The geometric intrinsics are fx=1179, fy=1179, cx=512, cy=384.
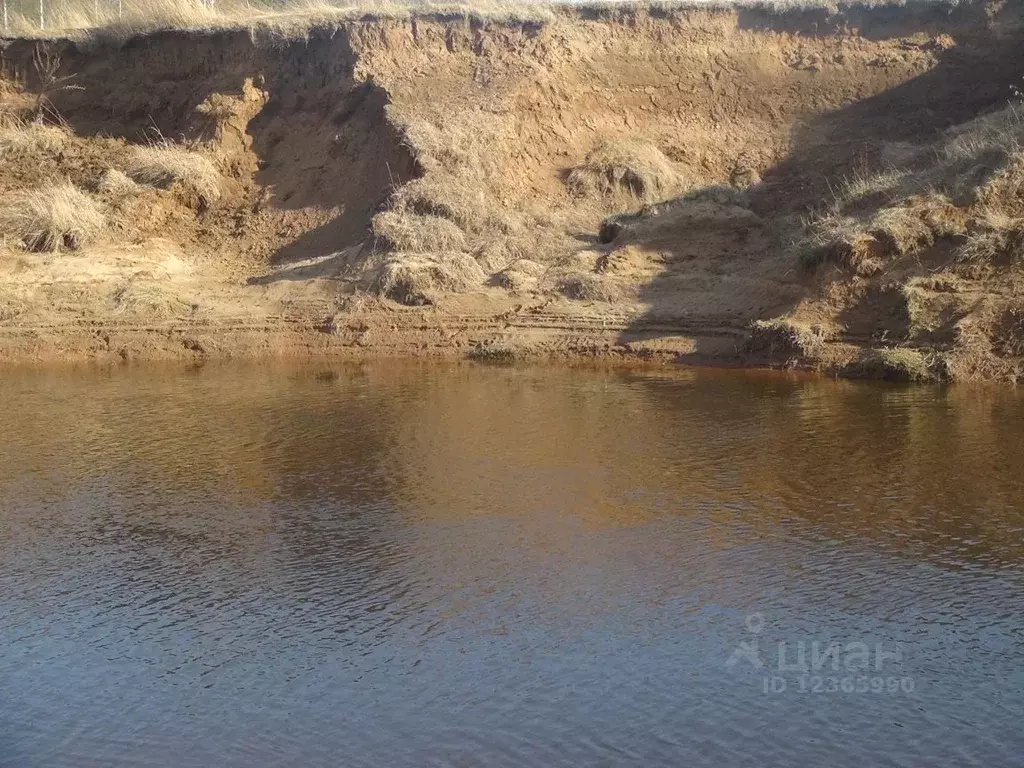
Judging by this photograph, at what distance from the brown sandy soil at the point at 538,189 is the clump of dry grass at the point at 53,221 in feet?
0.33

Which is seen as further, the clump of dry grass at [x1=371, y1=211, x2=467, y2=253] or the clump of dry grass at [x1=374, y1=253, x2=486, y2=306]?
the clump of dry grass at [x1=371, y1=211, x2=467, y2=253]

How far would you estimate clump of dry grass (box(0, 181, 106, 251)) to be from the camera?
17344 millimetres

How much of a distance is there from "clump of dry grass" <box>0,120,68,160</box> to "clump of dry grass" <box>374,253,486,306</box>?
7.41 m

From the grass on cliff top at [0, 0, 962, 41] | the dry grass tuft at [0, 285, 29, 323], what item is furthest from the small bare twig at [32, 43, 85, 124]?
the dry grass tuft at [0, 285, 29, 323]

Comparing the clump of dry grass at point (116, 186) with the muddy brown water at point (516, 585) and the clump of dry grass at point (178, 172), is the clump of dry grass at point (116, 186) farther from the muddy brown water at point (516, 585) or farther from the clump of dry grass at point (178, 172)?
the muddy brown water at point (516, 585)

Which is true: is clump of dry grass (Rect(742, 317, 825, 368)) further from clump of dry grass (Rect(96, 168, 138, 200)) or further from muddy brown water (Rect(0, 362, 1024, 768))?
clump of dry grass (Rect(96, 168, 138, 200))

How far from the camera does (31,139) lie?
19906mm

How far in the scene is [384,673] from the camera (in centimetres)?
598

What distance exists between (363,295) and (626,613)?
10.1 metres

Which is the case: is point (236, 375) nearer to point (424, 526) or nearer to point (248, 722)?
point (424, 526)

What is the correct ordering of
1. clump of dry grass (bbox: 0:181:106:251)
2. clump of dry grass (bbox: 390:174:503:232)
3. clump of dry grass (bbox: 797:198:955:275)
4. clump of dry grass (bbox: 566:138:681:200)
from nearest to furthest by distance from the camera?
clump of dry grass (bbox: 797:198:955:275)
clump of dry grass (bbox: 390:174:503:232)
clump of dry grass (bbox: 0:181:106:251)
clump of dry grass (bbox: 566:138:681:200)

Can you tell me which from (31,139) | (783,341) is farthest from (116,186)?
(783,341)

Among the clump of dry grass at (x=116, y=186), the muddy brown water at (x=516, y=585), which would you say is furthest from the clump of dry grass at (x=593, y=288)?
the clump of dry grass at (x=116, y=186)

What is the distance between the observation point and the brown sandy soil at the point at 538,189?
14.5m
